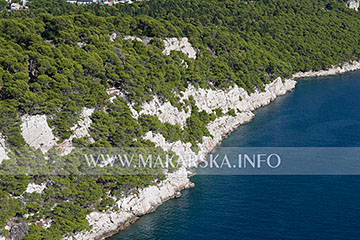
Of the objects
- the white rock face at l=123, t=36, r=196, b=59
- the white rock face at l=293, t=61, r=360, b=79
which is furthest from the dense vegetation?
the white rock face at l=293, t=61, r=360, b=79

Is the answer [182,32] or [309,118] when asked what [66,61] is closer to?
[182,32]

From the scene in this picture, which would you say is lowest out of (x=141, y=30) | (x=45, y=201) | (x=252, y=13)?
(x=45, y=201)

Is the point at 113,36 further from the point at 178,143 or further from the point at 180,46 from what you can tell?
the point at 178,143

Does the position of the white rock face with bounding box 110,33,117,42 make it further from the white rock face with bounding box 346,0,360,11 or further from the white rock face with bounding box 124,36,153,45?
the white rock face with bounding box 346,0,360,11

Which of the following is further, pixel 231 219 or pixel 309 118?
pixel 309 118

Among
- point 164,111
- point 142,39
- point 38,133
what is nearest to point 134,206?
point 38,133

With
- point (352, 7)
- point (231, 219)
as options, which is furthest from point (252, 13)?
point (231, 219)

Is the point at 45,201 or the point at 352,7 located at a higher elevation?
the point at 352,7
